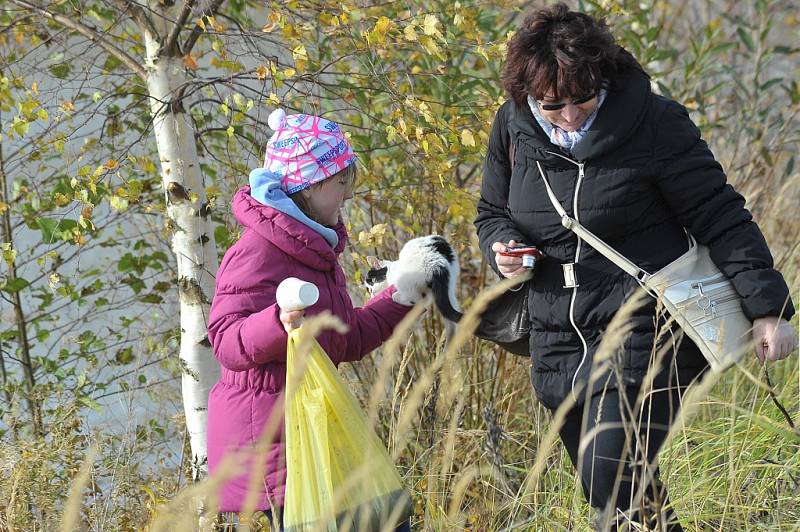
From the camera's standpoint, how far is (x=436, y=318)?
13.2ft

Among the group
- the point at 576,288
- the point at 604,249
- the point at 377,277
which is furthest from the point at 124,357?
the point at 604,249

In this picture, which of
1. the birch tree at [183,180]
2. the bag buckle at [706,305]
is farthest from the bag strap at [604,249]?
the birch tree at [183,180]

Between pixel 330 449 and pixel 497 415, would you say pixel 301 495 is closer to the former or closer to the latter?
pixel 330 449

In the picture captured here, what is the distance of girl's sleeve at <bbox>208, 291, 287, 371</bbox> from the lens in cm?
223

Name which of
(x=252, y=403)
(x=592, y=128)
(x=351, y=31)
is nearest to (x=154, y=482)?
(x=252, y=403)

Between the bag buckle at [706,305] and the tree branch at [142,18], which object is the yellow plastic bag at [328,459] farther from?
the tree branch at [142,18]

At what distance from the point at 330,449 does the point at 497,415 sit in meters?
1.82

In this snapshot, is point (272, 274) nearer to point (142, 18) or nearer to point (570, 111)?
point (570, 111)

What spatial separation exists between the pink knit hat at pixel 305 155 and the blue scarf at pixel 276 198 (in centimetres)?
3

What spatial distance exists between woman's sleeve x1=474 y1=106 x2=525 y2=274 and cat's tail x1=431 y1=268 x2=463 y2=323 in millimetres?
134

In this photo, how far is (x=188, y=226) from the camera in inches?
127

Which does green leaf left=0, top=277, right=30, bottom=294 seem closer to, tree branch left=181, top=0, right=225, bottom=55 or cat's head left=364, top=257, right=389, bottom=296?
tree branch left=181, top=0, right=225, bottom=55

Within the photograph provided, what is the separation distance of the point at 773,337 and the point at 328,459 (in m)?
1.11

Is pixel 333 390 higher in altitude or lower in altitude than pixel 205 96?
lower
